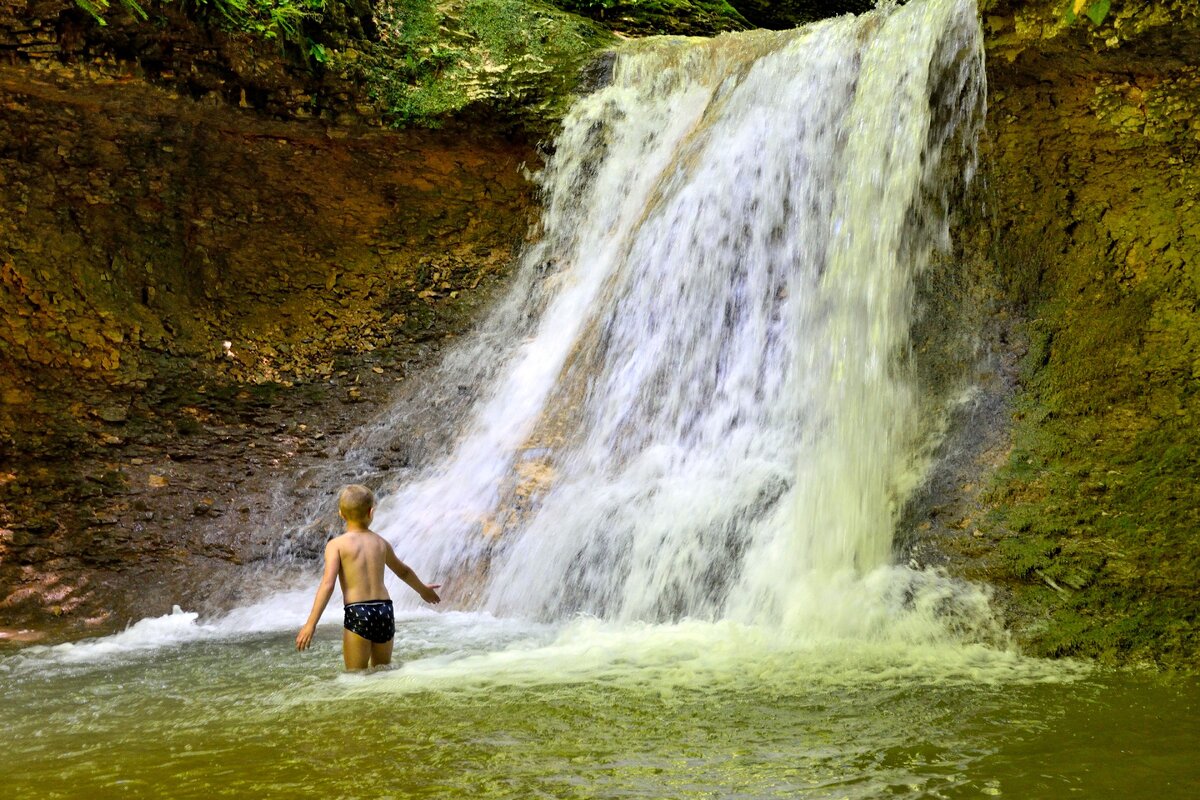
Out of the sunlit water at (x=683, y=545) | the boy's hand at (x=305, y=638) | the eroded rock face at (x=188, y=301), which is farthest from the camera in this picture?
the eroded rock face at (x=188, y=301)

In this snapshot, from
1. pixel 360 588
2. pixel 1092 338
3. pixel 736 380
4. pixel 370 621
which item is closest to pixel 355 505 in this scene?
pixel 360 588

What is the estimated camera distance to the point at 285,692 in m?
4.25

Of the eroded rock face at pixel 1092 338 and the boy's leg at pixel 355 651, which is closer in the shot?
the boy's leg at pixel 355 651

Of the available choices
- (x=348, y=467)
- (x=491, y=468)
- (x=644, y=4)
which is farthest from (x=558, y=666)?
(x=644, y=4)

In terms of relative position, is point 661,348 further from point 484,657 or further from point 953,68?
point 484,657

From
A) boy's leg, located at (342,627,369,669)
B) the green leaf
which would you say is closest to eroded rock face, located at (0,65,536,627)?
boy's leg, located at (342,627,369,669)

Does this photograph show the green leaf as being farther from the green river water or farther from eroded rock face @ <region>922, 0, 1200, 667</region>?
the green river water

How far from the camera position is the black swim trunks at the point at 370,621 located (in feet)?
15.4

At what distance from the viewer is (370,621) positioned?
4723mm

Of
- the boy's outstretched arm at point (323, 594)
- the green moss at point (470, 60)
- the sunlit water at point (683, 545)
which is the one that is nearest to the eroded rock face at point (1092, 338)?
the sunlit water at point (683, 545)

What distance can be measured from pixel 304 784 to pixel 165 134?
834cm

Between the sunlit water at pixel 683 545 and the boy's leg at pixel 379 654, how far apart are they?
12 centimetres

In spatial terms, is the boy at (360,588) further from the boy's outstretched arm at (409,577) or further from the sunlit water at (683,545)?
the sunlit water at (683,545)

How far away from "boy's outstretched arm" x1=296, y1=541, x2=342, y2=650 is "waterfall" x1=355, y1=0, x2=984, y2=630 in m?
1.75
